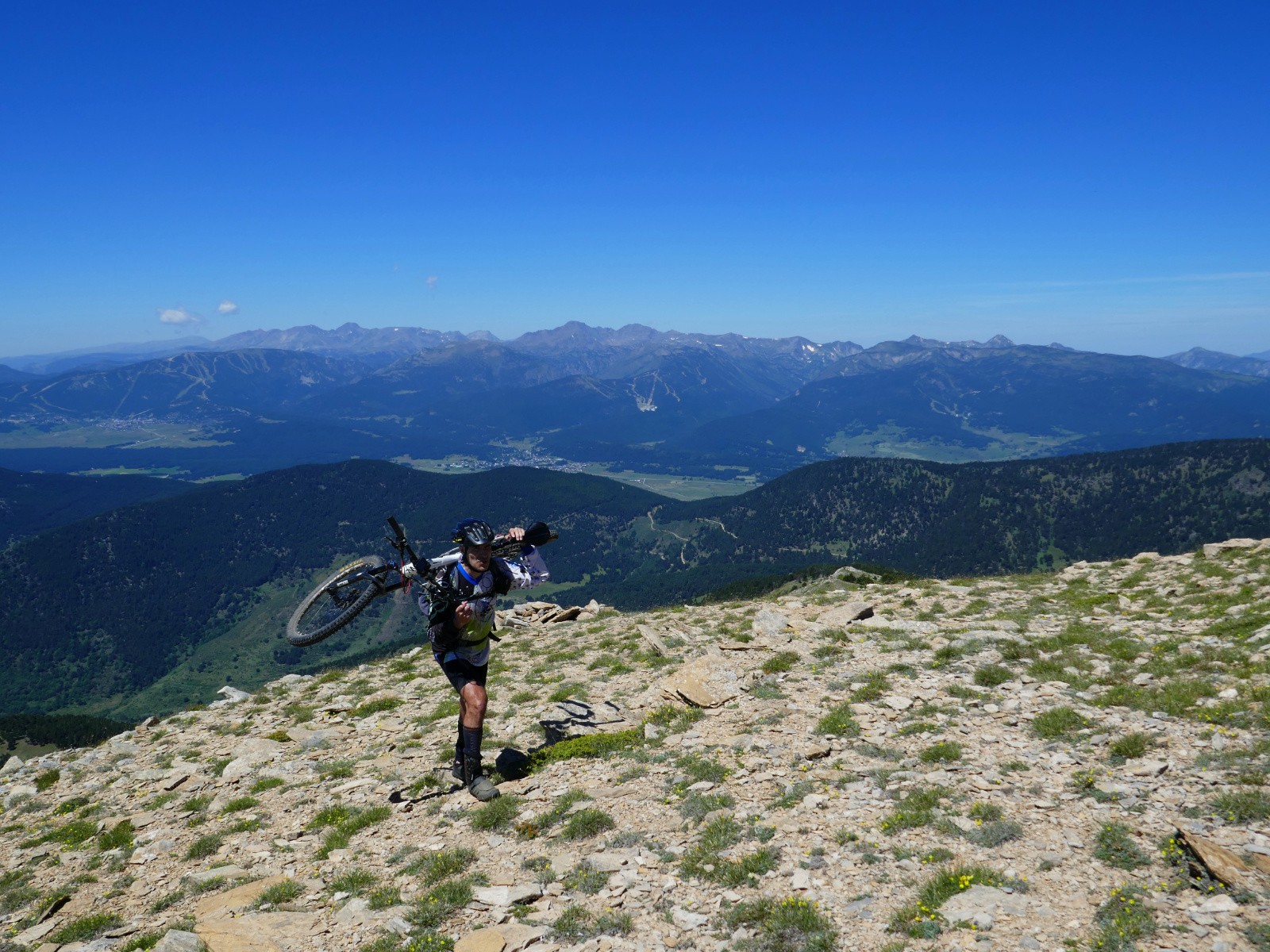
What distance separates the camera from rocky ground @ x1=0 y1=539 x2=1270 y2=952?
7613mm

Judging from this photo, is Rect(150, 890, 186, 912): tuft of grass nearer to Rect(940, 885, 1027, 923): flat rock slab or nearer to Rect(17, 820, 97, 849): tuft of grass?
Rect(17, 820, 97, 849): tuft of grass

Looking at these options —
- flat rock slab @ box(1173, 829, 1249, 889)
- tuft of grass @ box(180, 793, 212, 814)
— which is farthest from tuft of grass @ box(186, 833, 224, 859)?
flat rock slab @ box(1173, 829, 1249, 889)

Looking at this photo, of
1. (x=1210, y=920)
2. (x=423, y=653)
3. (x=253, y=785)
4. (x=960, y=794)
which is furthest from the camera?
(x=423, y=653)

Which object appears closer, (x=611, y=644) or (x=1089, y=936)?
(x=1089, y=936)

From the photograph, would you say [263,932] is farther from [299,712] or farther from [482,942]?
[299,712]

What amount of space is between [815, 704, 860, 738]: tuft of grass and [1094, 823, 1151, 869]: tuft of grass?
4.81m

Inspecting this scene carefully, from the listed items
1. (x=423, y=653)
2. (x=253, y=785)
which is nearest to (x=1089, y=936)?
(x=253, y=785)

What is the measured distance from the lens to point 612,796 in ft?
37.4

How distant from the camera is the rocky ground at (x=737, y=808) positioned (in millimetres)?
7613

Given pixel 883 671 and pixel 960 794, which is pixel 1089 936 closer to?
pixel 960 794

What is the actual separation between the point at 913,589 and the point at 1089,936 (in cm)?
2159

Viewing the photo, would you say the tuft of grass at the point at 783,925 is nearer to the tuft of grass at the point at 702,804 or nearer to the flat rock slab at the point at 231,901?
the tuft of grass at the point at 702,804

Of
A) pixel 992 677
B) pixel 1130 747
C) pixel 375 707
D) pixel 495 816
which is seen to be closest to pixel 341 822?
pixel 495 816

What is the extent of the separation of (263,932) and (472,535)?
662 centimetres
